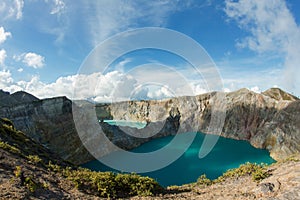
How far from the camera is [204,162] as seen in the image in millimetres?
39438

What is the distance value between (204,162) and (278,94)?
4391 centimetres

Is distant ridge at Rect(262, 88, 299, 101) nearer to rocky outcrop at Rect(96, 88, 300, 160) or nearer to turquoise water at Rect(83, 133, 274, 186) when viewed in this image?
rocky outcrop at Rect(96, 88, 300, 160)

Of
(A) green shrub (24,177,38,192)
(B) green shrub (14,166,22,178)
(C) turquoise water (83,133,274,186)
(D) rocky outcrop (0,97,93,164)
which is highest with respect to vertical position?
(D) rocky outcrop (0,97,93,164)

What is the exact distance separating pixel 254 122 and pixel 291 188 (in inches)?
2409

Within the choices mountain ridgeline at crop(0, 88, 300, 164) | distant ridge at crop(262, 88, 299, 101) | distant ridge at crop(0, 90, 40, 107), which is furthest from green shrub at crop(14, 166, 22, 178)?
distant ridge at crop(262, 88, 299, 101)

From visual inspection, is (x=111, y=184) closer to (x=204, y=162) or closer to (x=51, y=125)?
(x=204, y=162)

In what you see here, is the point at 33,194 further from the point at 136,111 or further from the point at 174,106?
the point at 136,111

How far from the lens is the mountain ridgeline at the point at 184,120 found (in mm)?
38656

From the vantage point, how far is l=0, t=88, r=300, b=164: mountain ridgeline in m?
38.7

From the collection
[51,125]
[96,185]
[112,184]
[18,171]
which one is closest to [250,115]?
[51,125]

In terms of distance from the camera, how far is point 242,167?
14.9 meters

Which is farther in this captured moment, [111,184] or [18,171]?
[111,184]

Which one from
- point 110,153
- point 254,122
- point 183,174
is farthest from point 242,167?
point 254,122

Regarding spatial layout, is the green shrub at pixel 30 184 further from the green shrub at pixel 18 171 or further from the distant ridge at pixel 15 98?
the distant ridge at pixel 15 98
